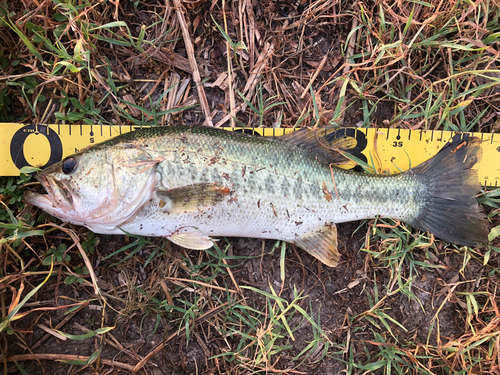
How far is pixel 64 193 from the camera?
2.45 meters

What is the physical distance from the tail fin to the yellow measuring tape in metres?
0.20

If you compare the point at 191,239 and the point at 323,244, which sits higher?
the point at 191,239

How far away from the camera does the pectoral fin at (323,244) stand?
285cm

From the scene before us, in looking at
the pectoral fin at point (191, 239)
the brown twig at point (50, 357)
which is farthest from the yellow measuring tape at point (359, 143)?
the brown twig at point (50, 357)

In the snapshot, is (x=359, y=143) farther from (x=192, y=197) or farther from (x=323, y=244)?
(x=192, y=197)

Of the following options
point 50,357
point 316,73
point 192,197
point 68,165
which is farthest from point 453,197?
point 50,357

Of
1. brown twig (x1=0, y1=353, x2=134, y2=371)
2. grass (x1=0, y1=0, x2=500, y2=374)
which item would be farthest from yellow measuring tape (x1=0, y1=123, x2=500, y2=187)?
brown twig (x1=0, y1=353, x2=134, y2=371)

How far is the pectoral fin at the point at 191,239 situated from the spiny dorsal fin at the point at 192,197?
0.22 m

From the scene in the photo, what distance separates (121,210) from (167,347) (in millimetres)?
1431

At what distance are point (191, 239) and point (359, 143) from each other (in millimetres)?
1952

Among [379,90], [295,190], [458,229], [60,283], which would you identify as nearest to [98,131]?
[60,283]

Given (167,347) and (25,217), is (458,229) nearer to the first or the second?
(167,347)

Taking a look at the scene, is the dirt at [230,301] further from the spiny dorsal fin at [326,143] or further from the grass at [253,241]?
the spiny dorsal fin at [326,143]

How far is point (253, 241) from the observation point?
3.04 metres
